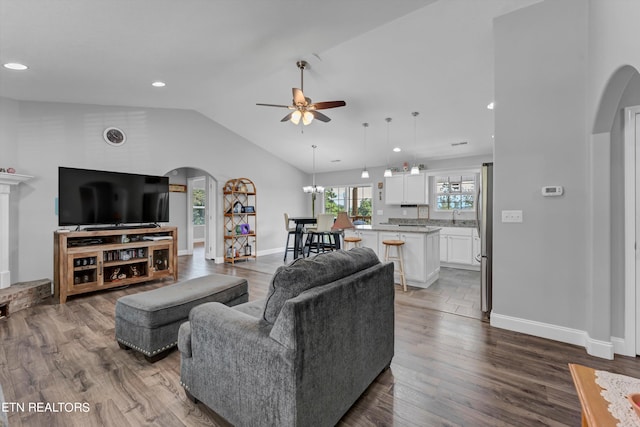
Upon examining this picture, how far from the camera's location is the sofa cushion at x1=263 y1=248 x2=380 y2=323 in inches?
53.9

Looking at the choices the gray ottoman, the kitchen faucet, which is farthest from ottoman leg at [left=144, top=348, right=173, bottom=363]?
the kitchen faucet

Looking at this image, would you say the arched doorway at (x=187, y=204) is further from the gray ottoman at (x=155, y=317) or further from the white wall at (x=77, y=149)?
the gray ottoman at (x=155, y=317)

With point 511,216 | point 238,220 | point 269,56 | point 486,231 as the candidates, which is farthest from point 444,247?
point 269,56

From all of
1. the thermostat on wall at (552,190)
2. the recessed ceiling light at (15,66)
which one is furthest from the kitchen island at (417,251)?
the recessed ceiling light at (15,66)

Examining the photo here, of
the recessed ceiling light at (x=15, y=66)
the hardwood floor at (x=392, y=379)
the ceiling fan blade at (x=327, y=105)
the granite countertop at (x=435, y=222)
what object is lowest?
the hardwood floor at (x=392, y=379)

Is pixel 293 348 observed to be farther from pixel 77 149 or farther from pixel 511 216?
pixel 77 149

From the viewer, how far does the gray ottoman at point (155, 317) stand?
2.14m

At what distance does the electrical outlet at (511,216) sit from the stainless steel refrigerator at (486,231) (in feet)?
0.95

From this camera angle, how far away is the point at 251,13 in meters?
2.54

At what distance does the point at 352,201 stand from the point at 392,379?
21.9 ft

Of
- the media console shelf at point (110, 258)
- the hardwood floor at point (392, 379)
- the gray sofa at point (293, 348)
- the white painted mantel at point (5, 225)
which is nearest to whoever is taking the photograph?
the gray sofa at point (293, 348)

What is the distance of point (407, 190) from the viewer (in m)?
6.75

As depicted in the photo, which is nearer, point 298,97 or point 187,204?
point 298,97

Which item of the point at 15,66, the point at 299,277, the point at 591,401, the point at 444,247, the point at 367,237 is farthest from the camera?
the point at 444,247
